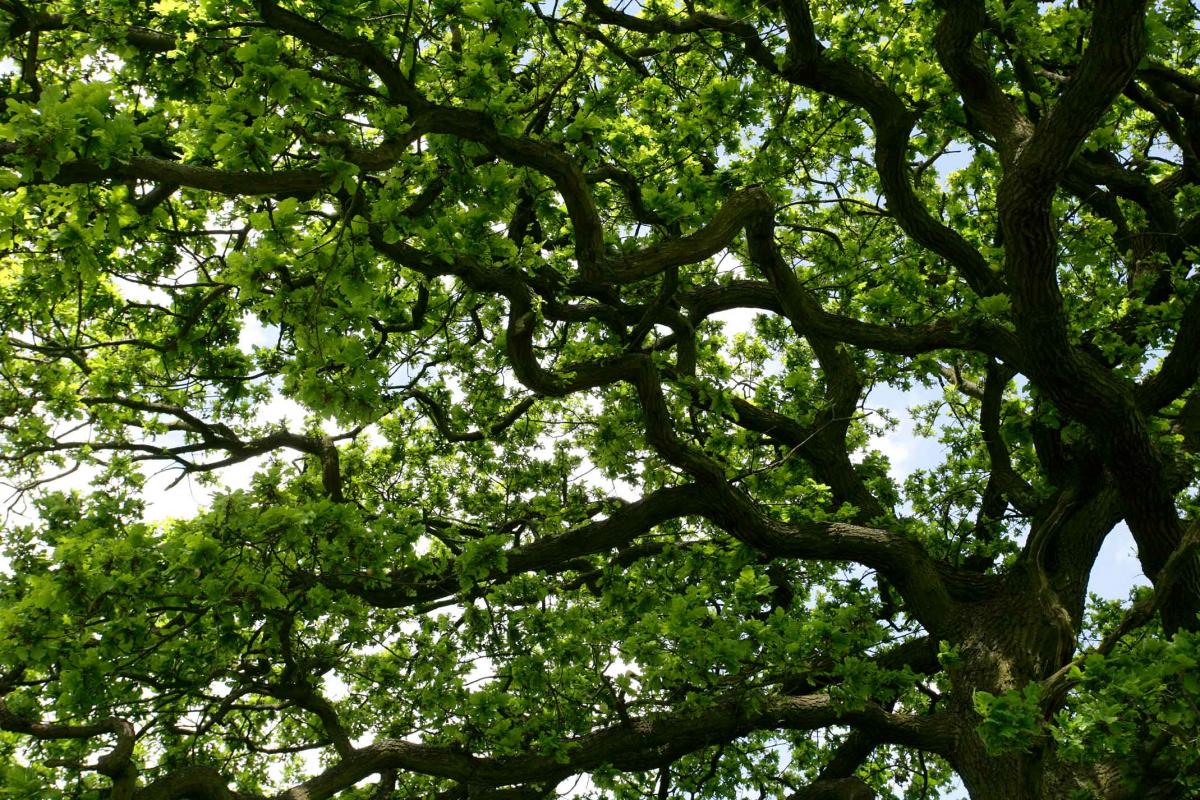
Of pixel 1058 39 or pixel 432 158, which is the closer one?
pixel 432 158

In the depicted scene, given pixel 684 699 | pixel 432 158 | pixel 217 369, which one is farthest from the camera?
pixel 684 699

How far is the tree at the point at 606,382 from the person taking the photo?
5.27 m

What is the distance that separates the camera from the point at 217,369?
24.4ft

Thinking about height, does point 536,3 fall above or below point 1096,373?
above

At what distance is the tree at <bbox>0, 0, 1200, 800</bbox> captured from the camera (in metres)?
5.27

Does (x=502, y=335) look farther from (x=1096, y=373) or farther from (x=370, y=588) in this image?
(x=1096, y=373)

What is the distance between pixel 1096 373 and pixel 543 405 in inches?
240

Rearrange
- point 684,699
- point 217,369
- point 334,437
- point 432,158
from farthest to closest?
point 334,437
point 684,699
point 217,369
point 432,158

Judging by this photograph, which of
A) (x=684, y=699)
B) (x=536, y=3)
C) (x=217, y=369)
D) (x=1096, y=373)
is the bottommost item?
(x=684, y=699)

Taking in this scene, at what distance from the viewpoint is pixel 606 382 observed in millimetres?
7094

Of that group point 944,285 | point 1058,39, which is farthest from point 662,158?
point 1058,39

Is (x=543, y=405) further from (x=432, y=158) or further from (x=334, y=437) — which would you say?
(x=432, y=158)

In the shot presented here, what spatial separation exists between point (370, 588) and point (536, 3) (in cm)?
512

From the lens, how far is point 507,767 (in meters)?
7.82
